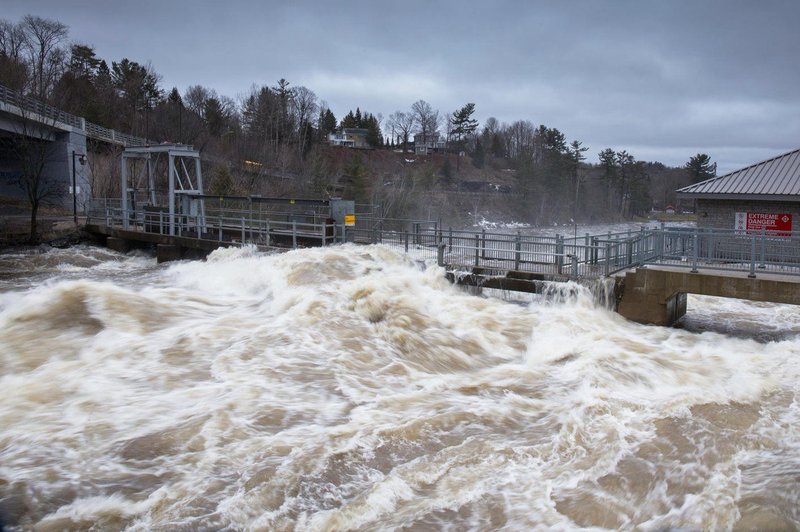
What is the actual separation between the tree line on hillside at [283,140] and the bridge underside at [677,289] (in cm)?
3464

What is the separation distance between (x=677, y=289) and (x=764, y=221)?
13.0m

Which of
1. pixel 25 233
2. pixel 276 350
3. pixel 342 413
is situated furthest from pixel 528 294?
pixel 25 233

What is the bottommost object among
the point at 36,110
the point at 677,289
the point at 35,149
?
the point at 677,289

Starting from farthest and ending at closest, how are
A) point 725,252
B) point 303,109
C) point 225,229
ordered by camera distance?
1. point 303,109
2. point 225,229
3. point 725,252

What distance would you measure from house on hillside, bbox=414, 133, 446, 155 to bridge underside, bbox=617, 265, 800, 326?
107 metres

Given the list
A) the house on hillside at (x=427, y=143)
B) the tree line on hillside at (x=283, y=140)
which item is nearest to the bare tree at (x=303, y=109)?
the tree line on hillside at (x=283, y=140)

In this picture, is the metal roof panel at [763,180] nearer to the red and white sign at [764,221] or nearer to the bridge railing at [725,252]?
the red and white sign at [764,221]

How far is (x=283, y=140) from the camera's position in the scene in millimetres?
82688

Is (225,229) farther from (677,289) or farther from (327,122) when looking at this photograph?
(327,122)

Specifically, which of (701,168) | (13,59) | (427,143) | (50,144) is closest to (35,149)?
(50,144)

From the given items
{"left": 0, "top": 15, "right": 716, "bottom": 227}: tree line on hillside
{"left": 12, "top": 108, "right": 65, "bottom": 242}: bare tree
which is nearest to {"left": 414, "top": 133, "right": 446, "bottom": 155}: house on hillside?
{"left": 0, "top": 15, "right": 716, "bottom": 227}: tree line on hillside

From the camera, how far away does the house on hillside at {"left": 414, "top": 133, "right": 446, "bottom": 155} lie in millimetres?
121356

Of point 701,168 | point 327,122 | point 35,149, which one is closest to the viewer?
point 35,149

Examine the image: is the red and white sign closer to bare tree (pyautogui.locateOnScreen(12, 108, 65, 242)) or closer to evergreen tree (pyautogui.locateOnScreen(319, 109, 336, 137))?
bare tree (pyautogui.locateOnScreen(12, 108, 65, 242))
